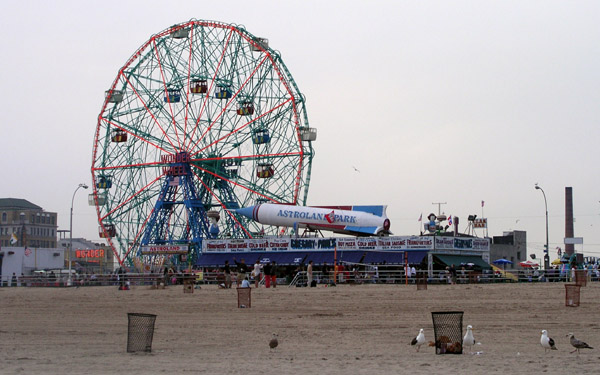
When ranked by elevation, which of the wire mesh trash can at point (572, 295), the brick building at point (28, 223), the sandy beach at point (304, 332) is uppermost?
the brick building at point (28, 223)

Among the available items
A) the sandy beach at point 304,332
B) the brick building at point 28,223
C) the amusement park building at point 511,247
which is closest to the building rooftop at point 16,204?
the brick building at point 28,223

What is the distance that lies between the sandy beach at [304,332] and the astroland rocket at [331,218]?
771 inches

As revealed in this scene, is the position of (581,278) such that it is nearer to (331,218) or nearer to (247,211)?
(331,218)

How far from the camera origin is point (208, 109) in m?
65.2

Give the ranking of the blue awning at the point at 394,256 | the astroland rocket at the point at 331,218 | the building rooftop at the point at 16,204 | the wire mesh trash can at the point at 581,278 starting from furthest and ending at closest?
the building rooftop at the point at 16,204 → the astroland rocket at the point at 331,218 → the blue awning at the point at 394,256 → the wire mesh trash can at the point at 581,278

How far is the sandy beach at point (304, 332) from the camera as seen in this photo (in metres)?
15.6

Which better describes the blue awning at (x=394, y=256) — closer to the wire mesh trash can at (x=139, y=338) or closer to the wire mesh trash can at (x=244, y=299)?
the wire mesh trash can at (x=244, y=299)

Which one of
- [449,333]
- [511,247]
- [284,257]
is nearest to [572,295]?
[449,333]

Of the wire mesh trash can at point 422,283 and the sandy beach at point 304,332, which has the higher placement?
the wire mesh trash can at point 422,283

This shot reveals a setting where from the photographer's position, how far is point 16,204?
146250 mm

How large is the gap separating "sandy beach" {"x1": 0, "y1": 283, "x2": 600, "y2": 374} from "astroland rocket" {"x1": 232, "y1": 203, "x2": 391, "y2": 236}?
19.6m

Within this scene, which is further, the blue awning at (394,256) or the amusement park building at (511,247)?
the amusement park building at (511,247)

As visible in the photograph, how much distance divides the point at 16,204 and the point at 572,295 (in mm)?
130841

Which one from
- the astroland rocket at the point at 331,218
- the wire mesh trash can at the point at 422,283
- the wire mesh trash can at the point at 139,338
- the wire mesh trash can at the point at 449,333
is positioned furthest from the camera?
the astroland rocket at the point at 331,218
